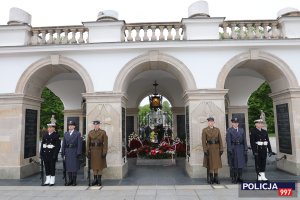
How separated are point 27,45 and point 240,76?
8.76 m

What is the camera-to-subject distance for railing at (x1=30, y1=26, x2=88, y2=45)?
8180mm

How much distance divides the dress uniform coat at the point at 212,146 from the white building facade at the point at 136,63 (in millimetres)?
671

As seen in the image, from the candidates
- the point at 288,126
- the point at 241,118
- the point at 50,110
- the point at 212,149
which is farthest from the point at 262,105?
the point at 212,149

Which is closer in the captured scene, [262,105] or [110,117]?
[110,117]

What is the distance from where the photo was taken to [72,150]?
6.86 metres

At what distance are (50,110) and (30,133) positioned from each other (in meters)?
23.2

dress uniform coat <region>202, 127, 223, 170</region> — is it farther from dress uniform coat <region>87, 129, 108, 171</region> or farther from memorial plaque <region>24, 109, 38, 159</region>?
memorial plaque <region>24, 109, 38, 159</region>

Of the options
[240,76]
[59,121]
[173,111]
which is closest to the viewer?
[240,76]

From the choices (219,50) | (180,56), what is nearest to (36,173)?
(180,56)

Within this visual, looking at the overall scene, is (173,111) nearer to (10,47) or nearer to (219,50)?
(219,50)

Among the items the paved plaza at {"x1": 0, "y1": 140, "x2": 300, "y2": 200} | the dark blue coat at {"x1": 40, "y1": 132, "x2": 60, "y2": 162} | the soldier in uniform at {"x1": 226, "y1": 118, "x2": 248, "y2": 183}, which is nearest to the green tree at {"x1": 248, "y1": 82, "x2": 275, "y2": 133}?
the paved plaza at {"x1": 0, "y1": 140, "x2": 300, "y2": 200}

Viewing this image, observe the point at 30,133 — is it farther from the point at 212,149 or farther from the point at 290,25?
the point at 290,25

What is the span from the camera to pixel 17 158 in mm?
7820

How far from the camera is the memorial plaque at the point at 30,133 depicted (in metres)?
8.28
